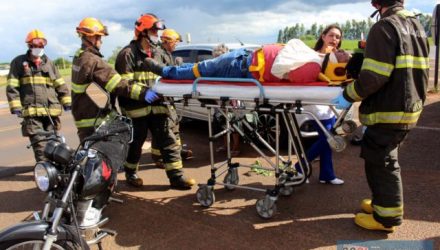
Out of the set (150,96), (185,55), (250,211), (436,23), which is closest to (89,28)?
(150,96)

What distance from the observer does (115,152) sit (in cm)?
362

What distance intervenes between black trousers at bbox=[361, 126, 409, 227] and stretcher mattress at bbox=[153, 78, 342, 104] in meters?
0.54

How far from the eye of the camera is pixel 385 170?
3.34 meters

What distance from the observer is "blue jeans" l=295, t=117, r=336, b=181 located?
→ 4438mm

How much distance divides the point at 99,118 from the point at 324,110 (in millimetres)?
2464

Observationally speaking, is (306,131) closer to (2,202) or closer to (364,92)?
(364,92)

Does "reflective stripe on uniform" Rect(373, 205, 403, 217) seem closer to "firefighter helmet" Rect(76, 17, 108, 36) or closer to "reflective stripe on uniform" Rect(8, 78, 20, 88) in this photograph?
"firefighter helmet" Rect(76, 17, 108, 36)

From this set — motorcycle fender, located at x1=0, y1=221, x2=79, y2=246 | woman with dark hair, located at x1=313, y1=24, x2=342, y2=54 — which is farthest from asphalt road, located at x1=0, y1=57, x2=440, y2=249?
woman with dark hair, located at x1=313, y1=24, x2=342, y2=54

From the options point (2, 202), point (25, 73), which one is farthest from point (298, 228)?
point (25, 73)

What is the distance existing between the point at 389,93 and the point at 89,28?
3036mm

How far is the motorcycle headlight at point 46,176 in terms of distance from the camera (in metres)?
2.64

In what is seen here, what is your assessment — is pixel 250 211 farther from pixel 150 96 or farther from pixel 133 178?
pixel 133 178

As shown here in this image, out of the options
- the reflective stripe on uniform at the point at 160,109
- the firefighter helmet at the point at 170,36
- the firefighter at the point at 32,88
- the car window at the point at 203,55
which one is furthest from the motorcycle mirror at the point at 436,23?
the firefighter at the point at 32,88

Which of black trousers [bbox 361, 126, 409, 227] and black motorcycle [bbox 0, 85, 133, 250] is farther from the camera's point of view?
black trousers [bbox 361, 126, 409, 227]
